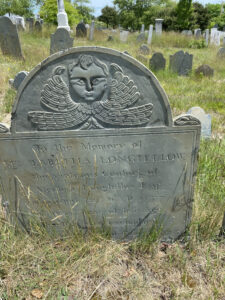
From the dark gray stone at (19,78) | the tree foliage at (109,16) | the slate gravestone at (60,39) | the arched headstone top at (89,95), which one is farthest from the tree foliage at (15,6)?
the arched headstone top at (89,95)

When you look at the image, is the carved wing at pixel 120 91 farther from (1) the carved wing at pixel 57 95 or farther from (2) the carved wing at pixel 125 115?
(1) the carved wing at pixel 57 95

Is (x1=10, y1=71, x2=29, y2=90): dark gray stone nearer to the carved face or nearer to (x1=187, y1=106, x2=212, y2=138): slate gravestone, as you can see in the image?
(x1=187, y1=106, x2=212, y2=138): slate gravestone

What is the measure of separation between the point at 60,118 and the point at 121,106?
1.66 ft

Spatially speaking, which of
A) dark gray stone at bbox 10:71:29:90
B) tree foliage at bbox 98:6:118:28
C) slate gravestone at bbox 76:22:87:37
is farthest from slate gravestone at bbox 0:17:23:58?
tree foliage at bbox 98:6:118:28

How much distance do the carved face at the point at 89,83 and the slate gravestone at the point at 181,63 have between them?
7.63 metres

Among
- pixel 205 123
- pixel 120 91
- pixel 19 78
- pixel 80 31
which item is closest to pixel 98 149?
pixel 120 91

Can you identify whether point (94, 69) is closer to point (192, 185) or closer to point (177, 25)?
point (192, 185)

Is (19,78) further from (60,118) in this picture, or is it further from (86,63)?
(86,63)

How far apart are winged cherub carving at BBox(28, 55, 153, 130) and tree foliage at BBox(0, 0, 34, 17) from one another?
34682 mm

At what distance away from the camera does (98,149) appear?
210cm

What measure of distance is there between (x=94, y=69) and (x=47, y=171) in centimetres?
101

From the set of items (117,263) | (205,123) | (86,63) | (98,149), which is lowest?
(117,263)

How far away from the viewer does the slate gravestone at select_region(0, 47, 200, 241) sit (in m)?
1.83

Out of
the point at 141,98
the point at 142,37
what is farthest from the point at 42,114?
the point at 142,37
